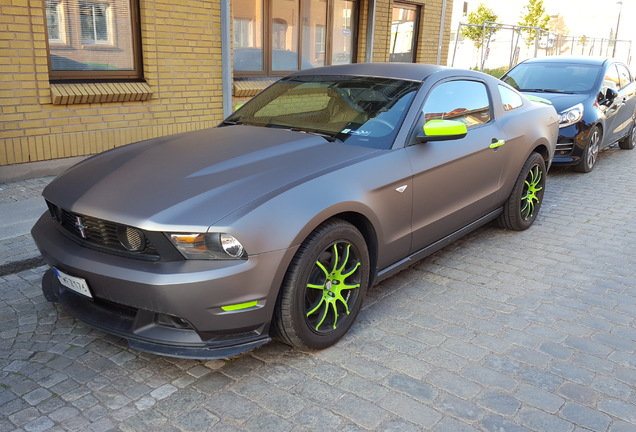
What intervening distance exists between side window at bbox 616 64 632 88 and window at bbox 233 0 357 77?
188 inches

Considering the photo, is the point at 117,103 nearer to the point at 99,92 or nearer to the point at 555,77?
the point at 99,92

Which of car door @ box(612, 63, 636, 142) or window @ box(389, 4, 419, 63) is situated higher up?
window @ box(389, 4, 419, 63)

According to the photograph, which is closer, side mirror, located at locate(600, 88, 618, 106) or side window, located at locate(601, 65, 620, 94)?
side mirror, located at locate(600, 88, 618, 106)

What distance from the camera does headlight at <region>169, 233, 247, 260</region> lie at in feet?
8.91

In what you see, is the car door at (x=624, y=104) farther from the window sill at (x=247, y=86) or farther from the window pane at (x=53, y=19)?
the window pane at (x=53, y=19)

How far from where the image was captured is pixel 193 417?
8.73ft

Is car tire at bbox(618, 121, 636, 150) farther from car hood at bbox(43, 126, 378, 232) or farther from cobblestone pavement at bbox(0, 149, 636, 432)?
car hood at bbox(43, 126, 378, 232)

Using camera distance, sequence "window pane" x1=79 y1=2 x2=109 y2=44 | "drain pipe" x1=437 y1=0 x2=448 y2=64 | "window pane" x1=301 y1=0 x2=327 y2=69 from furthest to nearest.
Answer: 1. "drain pipe" x1=437 y1=0 x2=448 y2=64
2. "window pane" x1=301 y1=0 x2=327 y2=69
3. "window pane" x1=79 y1=2 x2=109 y2=44

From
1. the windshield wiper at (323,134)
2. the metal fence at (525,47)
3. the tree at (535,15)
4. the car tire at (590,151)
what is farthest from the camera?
the tree at (535,15)

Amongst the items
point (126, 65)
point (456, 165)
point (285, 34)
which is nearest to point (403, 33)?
point (285, 34)

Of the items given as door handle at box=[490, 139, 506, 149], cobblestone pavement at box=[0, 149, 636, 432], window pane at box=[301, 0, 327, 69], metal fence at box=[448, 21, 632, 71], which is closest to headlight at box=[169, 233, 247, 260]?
cobblestone pavement at box=[0, 149, 636, 432]

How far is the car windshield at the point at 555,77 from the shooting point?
28.3 feet

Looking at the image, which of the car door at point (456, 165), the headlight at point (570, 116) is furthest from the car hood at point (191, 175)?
the headlight at point (570, 116)

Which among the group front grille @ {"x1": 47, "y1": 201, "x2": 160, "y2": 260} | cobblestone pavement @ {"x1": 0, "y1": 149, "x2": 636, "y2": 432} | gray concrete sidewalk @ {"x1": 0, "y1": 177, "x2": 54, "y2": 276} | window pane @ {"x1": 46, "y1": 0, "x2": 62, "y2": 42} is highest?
window pane @ {"x1": 46, "y1": 0, "x2": 62, "y2": 42}
